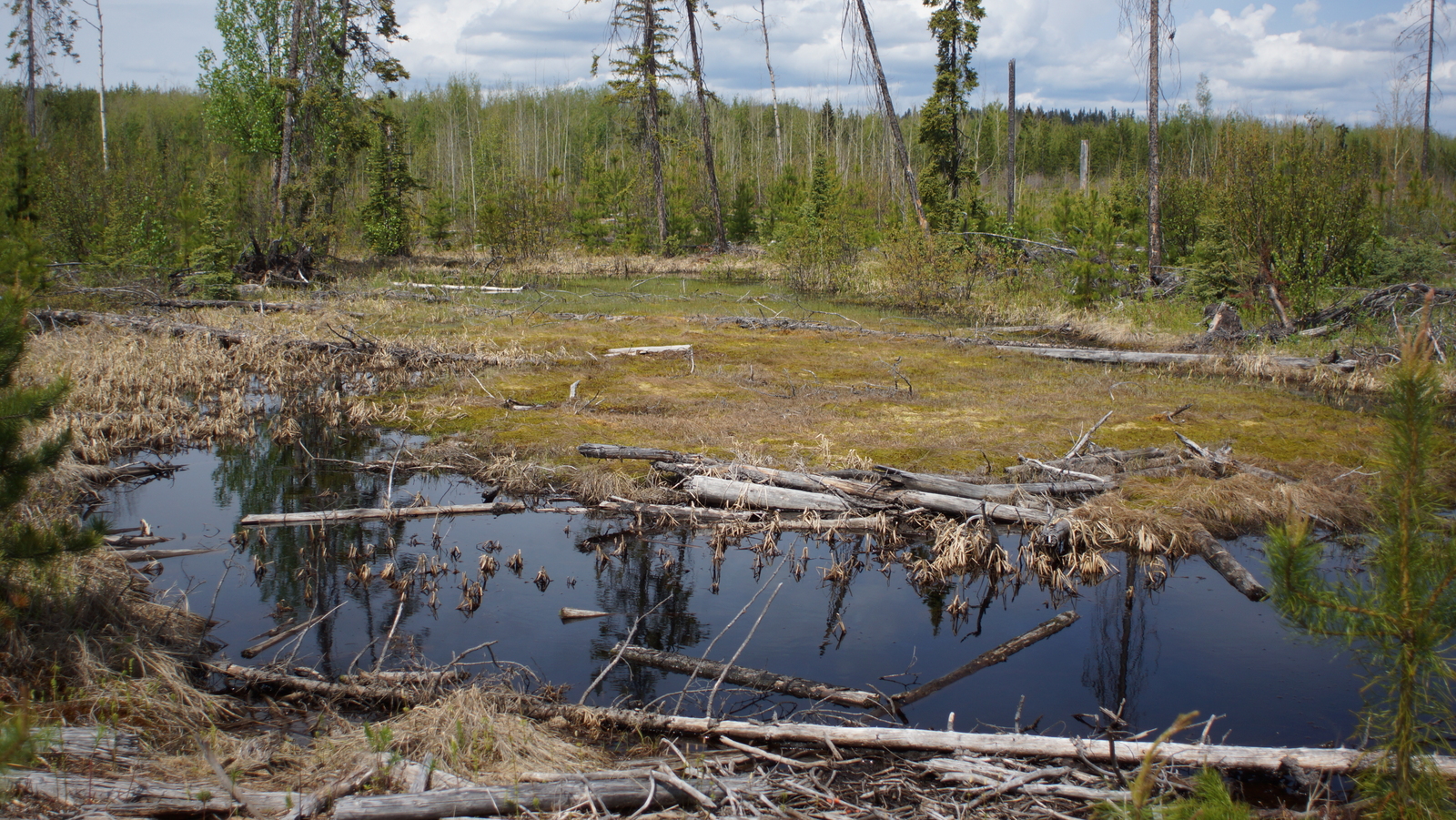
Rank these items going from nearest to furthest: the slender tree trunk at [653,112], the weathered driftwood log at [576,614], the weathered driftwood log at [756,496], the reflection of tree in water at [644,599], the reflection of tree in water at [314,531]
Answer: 1. the reflection of tree in water at [644,599]
2. the weathered driftwood log at [576,614]
3. the reflection of tree in water at [314,531]
4. the weathered driftwood log at [756,496]
5. the slender tree trunk at [653,112]

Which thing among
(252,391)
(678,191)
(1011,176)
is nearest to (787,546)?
(252,391)

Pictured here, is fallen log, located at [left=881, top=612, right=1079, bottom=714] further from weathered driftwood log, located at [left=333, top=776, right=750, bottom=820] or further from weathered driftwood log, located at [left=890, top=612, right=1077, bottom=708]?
weathered driftwood log, located at [left=333, top=776, right=750, bottom=820]

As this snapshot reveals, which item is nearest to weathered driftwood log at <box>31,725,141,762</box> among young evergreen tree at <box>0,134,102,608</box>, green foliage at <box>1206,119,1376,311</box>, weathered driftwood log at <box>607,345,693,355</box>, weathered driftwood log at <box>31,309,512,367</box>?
young evergreen tree at <box>0,134,102,608</box>

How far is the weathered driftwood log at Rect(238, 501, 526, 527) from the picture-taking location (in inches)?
305

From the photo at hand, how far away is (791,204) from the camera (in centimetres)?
3353

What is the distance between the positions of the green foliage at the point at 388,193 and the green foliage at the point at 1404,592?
3116 centimetres

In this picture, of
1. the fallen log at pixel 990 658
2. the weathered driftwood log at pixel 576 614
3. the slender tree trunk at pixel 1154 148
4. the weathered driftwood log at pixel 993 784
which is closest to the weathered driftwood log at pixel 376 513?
the weathered driftwood log at pixel 576 614

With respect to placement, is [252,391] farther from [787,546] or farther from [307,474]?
[787,546]

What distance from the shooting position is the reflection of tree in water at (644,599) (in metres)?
5.54

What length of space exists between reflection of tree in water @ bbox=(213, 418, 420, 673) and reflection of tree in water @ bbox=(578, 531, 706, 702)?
147cm

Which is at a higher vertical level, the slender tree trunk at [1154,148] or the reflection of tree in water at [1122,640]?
the slender tree trunk at [1154,148]

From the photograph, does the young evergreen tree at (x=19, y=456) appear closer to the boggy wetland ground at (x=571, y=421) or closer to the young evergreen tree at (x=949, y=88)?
the boggy wetland ground at (x=571, y=421)

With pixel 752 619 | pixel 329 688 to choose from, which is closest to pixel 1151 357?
pixel 752 619

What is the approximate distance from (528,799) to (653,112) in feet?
112
